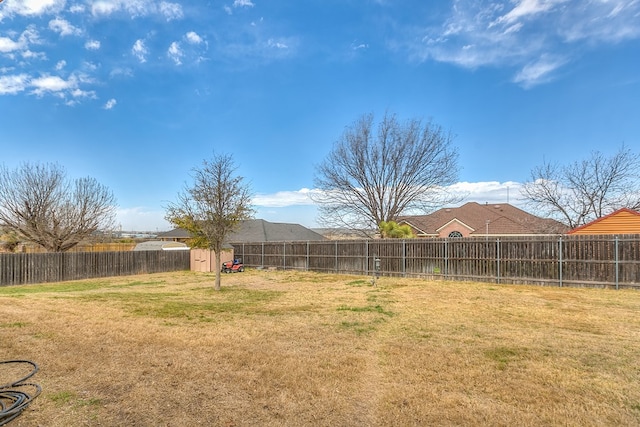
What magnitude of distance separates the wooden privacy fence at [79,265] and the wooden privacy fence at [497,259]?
837 centimetres

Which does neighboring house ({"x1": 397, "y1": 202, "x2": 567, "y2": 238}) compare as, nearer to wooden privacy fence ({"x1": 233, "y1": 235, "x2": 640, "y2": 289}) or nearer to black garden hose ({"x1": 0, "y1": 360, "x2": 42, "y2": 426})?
wooden privacy fence ({"x1": 233, "y1": 235, "x2": 640, "y2": 289})

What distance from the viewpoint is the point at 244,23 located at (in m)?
11.5

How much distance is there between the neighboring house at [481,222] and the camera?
23609mm

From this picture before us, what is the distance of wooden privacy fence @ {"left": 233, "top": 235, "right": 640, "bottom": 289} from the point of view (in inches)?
432

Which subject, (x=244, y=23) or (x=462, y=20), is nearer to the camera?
(x=244, y=23)

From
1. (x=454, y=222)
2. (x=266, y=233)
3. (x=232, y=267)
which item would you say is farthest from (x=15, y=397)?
(x=266, y=233)

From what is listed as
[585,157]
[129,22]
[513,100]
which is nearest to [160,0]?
[129,22]

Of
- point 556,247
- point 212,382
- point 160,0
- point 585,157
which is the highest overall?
point 160,0

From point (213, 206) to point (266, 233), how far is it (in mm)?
21206

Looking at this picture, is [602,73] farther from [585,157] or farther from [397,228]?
[397,228]

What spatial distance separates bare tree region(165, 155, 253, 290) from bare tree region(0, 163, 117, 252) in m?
9.97

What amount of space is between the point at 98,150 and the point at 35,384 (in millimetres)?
16788

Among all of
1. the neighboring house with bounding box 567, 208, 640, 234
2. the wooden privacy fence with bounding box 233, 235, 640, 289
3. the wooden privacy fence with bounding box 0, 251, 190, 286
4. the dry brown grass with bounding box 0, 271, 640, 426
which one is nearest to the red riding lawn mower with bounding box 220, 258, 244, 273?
the wooden privacy fence with bounding box 233, 235, 640, 289

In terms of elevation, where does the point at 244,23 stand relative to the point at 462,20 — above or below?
below
